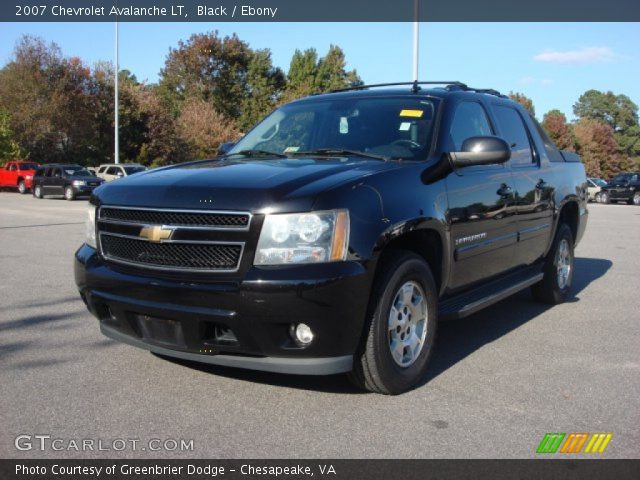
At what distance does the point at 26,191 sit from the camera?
33156 millimetres

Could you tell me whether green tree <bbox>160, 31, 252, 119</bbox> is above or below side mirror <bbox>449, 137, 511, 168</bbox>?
above

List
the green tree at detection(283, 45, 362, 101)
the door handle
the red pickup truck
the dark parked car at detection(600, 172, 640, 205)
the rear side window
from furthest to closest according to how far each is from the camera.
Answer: the green tree at detection(283, 45, 362, 101)
the dark parked car at detection(600, 172, 640, 205)
the red pickup truck
the rear side window
the door handle

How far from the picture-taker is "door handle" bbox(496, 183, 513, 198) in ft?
17.0

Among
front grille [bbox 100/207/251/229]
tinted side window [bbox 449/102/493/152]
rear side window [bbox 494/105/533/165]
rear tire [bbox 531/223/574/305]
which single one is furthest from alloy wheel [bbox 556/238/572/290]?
front grille [bbox 100/207/251/229]

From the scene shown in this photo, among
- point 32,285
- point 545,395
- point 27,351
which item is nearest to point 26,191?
point 32,285

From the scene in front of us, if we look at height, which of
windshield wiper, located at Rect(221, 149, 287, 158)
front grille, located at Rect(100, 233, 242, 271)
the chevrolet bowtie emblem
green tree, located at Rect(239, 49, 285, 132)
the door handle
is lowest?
front grille, located at Rect(100, 233, 242, 271)

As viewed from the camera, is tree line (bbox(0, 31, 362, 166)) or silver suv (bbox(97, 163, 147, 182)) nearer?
silver suv (bbox(97, 163, 147, 182))

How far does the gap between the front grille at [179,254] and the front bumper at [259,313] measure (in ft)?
0.27

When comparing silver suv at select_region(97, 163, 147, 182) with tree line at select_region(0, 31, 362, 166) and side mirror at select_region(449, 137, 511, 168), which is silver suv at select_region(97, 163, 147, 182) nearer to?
tree line at select_region(0, 31, 362, 166)

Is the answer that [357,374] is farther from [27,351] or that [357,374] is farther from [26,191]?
[26,191]

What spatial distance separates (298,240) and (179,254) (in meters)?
0.70

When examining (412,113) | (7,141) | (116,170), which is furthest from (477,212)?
(7,141)

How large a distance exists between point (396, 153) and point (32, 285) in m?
4.81

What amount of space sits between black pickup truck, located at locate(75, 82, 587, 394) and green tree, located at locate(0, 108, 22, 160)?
35.4 metres
